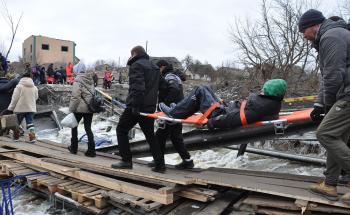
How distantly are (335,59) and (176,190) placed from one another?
2.33 m

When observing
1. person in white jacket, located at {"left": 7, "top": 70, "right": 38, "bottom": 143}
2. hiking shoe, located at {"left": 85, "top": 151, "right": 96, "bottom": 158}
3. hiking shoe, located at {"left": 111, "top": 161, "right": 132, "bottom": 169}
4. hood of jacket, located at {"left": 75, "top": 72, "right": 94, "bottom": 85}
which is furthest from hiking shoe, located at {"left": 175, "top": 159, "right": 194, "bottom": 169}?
person in white jacket, located at {"left": 7, "top": 70, "right": 38, "bottom": 143}

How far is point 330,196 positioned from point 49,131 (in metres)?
11.0

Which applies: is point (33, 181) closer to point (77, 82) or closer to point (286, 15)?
point (77, 82)

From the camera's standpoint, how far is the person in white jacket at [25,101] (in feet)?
26.9

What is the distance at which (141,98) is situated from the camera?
16.1ft

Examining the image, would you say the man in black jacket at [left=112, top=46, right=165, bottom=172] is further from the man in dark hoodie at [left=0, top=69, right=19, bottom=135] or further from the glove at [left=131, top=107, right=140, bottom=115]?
the man in dark hoodie at [left=0, top=69, right=19, bottom=135]

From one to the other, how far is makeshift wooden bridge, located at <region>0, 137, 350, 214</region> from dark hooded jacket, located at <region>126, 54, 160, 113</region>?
0.94m

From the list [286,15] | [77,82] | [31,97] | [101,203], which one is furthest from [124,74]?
[101,203]

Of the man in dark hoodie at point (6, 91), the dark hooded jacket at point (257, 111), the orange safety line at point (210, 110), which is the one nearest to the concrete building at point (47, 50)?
the man in dark hoodie at point (6, 91)

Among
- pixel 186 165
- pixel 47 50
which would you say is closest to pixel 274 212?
pixel 186 165

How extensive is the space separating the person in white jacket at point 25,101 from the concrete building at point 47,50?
3995 cm

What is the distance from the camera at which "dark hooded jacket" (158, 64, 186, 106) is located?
5531 mm

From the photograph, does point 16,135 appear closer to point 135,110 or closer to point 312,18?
point 135,110

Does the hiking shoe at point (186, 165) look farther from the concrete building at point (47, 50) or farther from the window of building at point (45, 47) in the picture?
the window of building at point (45, 47)
